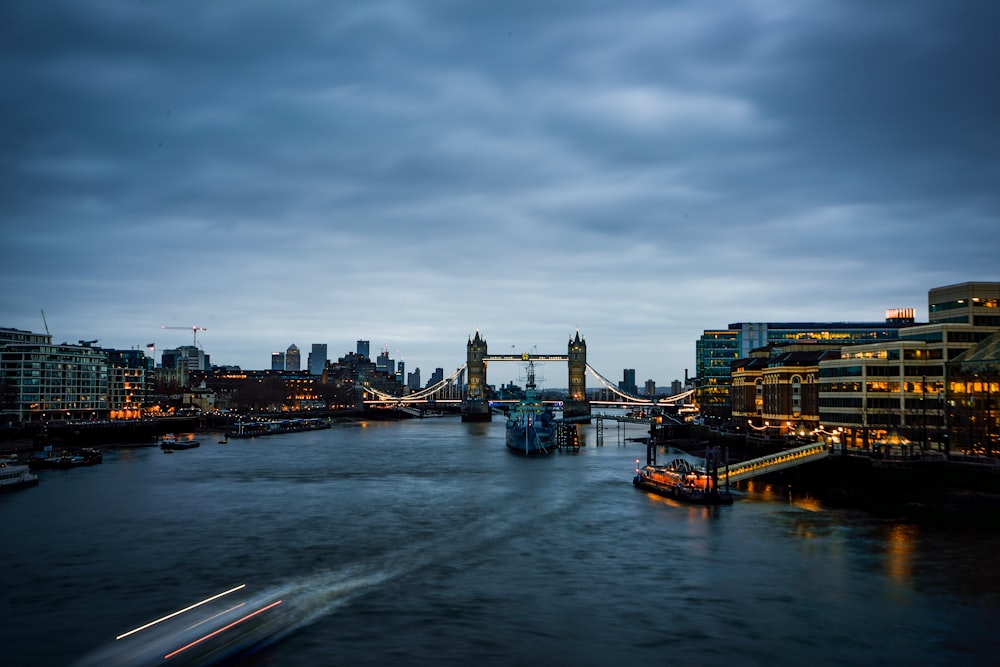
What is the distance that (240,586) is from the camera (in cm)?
3700

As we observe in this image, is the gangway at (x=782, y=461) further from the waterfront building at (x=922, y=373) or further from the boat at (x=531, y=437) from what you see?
the boat at (x=531, y=437)

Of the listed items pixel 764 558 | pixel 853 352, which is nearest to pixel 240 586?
pixel 764 558

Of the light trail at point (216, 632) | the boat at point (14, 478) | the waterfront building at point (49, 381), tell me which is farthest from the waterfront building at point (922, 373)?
the waterfront building at point (49, 381)

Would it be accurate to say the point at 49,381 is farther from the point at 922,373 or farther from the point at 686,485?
the point at 922,373

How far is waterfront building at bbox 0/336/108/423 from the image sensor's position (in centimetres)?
15251

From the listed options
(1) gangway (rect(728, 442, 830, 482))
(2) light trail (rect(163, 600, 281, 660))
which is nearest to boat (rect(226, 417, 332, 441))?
(1) gangway (rect(728, 442, 830, 482))

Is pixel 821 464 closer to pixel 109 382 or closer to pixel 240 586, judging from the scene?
pixel 240 586

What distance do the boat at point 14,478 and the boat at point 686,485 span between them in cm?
5504

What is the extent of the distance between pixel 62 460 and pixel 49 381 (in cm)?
7957

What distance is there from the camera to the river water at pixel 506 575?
97.5 feet

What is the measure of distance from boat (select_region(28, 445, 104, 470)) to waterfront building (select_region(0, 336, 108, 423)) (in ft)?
177

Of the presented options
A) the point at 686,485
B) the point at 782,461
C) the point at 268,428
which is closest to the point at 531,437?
the point at 782,461

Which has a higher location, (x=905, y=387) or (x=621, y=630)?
(x=905, y=387)

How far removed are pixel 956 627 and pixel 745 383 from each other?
323 ft
